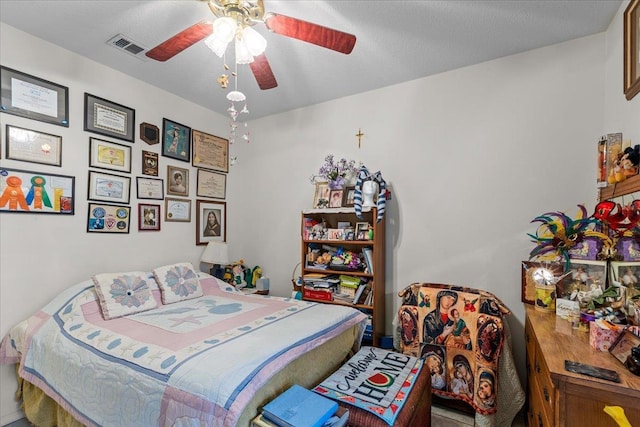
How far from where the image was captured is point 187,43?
1621 mm

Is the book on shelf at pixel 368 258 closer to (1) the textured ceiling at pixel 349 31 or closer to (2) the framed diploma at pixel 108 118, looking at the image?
(1) the textured ceiling at pixel 349 31

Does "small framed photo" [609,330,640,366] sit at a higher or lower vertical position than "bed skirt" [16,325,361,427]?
higher

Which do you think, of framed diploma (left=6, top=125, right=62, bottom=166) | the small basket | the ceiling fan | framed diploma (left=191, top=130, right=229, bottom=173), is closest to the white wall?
framed diploma (left=6, top=125, right=62, bottom=166)

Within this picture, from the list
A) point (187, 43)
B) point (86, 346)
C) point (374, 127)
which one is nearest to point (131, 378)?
point (86, 346)

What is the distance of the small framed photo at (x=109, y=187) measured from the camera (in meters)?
2.43

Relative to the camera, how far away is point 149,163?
285cm

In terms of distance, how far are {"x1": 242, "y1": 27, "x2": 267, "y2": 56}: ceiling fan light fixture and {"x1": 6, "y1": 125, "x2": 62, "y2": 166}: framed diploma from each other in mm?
1779

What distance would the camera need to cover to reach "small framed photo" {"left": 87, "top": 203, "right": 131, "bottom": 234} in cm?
242

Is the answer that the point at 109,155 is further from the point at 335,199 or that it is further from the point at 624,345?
the point at 624,345

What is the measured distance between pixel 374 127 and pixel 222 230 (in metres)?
2.10

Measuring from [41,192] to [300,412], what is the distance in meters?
2.33

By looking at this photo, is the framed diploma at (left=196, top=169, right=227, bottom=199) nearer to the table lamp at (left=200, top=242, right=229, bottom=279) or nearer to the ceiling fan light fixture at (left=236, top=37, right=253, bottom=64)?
the table lamp at (left=200, top=242, right=229, bottom=279)

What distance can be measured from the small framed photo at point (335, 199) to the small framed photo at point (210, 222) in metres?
1.43

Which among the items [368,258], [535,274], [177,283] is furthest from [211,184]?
[535,274]
